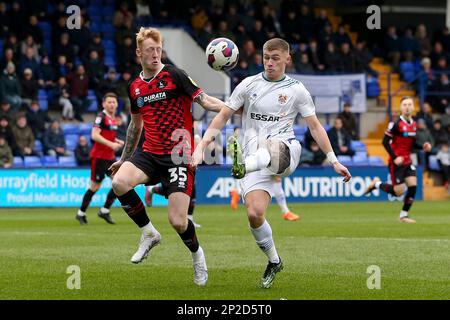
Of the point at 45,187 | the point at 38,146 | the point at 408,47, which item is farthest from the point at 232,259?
the point at 408,47

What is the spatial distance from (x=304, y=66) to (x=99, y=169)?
14.1 m

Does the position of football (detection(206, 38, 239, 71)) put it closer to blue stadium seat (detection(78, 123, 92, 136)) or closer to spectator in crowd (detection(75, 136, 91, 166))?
spectator in crowd (detection(75, 136, 91, 166))

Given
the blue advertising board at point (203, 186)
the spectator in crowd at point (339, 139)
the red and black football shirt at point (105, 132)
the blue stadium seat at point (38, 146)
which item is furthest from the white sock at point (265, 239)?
the spectator in crowd at point (339, 139)

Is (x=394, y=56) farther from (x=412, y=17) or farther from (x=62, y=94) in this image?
(x=62, y=94)

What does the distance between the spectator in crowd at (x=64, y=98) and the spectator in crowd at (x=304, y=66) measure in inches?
297

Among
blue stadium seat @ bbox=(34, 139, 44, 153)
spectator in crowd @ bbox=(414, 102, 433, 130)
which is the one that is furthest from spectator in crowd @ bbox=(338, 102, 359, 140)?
blue stadium seat @ bbox=(34, 139, 44, 153)

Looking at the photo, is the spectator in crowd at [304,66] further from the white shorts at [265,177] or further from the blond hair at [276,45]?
the blond hair at [276,45]

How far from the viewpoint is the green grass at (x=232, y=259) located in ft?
32.2

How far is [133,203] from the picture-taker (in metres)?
10.6

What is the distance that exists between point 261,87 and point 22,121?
17108mm

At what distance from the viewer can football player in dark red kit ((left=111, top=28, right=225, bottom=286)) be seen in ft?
34.0

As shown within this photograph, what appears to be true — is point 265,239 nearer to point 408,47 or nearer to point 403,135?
point 403,135
